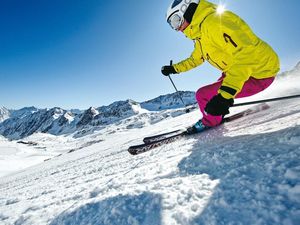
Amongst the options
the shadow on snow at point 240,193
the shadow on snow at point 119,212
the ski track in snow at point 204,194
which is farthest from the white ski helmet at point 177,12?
the shadow on snow at point 119,212

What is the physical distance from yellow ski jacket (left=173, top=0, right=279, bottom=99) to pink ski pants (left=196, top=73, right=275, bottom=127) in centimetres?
19

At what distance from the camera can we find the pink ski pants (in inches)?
226

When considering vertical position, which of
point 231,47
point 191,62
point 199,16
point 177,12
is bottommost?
point 231,47

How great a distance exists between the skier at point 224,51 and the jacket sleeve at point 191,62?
1.38 m

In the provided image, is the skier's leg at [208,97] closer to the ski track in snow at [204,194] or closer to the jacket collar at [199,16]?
the jacket collar at [199,16]

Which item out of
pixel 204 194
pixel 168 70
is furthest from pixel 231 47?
pixel 168 70

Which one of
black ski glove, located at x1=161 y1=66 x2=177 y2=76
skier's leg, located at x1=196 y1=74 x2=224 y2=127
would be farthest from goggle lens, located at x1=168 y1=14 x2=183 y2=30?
black ski glove, located at x1=161 y1=66 x2=177 y2=76

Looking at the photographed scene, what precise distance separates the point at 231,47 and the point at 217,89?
1717 mm

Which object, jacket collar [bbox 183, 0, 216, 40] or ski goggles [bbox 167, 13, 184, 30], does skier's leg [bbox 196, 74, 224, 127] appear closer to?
jacket collar [bbox 183, 0, 216, 40]

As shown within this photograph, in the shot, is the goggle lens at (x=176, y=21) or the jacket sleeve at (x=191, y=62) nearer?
the goggle lens at (x=176, y=21)

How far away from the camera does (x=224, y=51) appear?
4.96 meters

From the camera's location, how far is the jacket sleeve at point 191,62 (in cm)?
708

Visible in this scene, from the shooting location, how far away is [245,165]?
8.79 ft

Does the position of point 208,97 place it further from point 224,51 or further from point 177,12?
point 177,12
